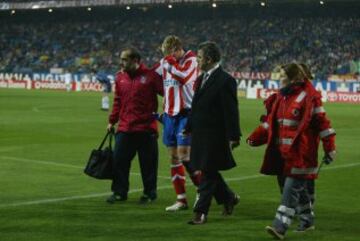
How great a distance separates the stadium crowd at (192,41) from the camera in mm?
57281

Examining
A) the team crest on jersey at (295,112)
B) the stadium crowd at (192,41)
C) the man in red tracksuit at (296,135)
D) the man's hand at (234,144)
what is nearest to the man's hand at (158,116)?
the man's hand at (234,144)

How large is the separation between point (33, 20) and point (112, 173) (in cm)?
7122

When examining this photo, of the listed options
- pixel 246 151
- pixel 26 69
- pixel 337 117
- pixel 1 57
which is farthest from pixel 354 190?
pixel 1 57

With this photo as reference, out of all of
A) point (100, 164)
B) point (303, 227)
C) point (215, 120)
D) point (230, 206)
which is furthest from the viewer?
point (100, 164)

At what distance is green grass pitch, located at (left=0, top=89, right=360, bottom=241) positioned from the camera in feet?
27.5

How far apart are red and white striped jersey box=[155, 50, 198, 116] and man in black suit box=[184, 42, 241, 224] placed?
2.74ft

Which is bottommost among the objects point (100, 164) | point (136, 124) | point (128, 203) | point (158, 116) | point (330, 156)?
point (128, 203)

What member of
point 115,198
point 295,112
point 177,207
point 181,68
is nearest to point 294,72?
point 295,112

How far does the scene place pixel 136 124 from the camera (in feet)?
34.3

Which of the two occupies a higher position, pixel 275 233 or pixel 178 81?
pixel 178 81

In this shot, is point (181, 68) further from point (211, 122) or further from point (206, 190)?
point (206, 190)

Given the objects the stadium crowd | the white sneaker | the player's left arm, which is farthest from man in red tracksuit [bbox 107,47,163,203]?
the stadium crowd

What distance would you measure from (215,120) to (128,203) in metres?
2.24

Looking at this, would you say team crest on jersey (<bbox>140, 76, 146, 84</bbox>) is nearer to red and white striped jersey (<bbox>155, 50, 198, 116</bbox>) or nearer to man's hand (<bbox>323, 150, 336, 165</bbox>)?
red and white striped jersey (<bbox>155, 50, 198, 116</bbox>)
